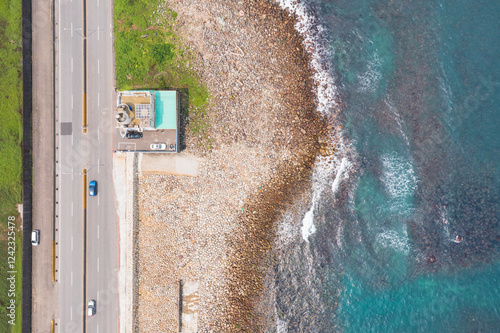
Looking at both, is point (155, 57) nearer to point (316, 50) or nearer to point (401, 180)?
point (316, 50)

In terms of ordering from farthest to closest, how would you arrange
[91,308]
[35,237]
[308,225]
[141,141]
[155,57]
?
[308,225] → [155,57] → [91,308] → [35,237] → [141,141]

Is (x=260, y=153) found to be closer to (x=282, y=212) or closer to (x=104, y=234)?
(x=282, y=212)

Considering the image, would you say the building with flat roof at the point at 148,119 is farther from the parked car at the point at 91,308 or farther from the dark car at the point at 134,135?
the parked car at the point at 91,308

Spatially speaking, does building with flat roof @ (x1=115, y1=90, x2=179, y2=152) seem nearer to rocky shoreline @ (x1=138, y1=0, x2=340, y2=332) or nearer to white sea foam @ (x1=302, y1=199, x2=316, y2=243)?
rocky shoreline @ (x1=138, y1=0, x2=340, y2=332)

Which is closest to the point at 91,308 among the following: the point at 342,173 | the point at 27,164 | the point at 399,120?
the point at 27,164

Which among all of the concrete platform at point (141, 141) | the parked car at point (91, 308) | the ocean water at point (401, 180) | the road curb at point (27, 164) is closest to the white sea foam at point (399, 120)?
the ocean water at point (401, 180)

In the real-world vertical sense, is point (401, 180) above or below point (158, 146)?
below
